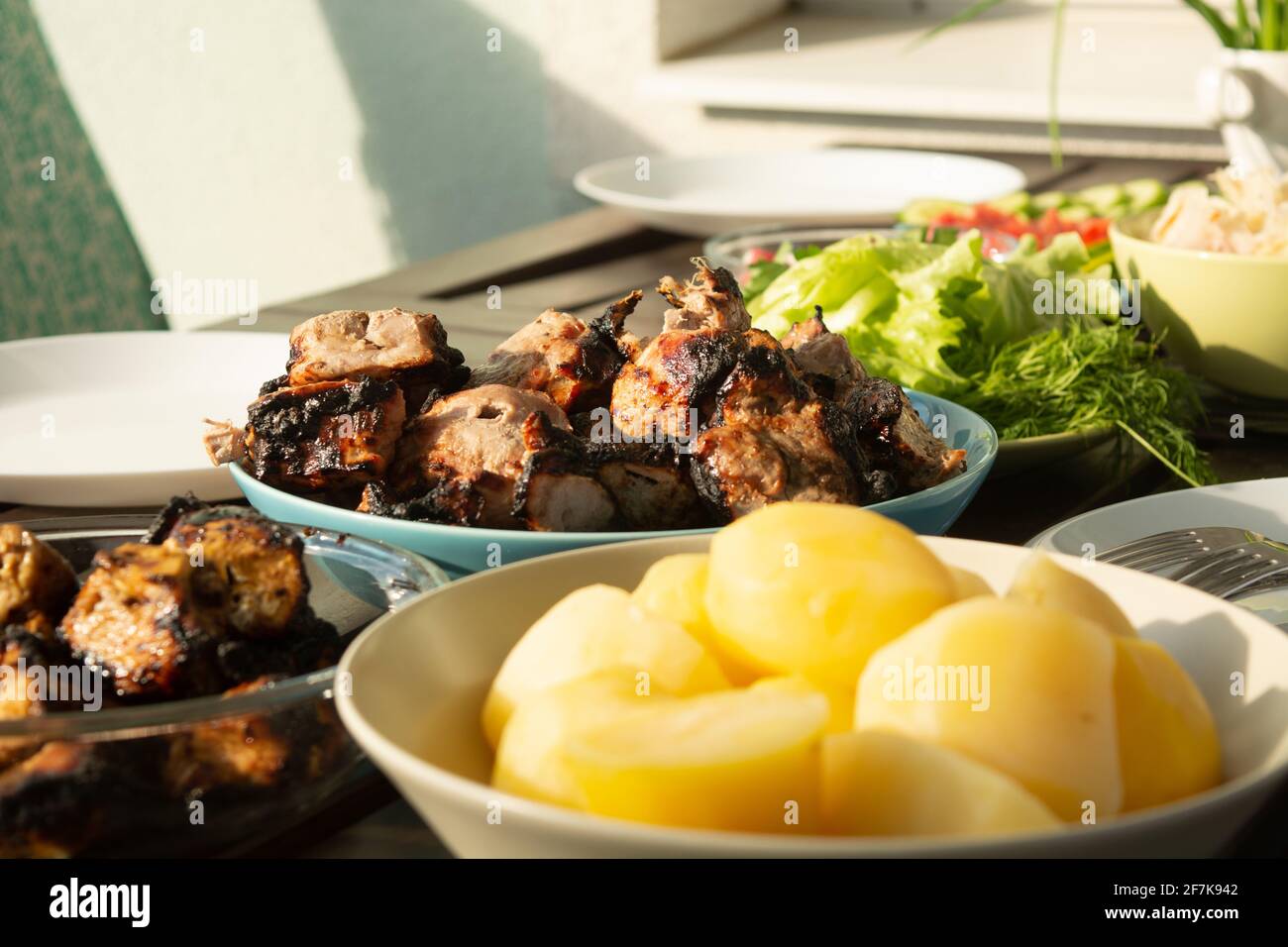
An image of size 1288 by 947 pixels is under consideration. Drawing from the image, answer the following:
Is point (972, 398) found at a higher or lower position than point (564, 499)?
lower

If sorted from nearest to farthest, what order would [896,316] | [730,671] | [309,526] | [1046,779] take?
[1046,779]
[730,671]
[309,526]
[896,316]

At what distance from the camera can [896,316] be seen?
185 centimetres

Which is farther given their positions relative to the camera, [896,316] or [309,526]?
[896,316]

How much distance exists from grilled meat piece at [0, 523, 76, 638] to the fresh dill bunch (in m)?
1.04

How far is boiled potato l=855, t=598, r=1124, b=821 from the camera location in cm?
64

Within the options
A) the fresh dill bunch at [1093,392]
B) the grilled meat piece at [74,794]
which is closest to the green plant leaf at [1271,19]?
the fresh dill bunch at [1093,392]

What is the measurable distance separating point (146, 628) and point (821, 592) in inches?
14.9

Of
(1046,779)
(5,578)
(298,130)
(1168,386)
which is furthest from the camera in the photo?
(298,130)

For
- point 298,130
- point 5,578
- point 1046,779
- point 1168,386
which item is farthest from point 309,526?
point 298,130

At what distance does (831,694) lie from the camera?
729mm

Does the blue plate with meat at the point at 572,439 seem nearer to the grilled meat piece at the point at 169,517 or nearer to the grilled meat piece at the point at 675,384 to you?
the grilled meat piece at the point at 675,384

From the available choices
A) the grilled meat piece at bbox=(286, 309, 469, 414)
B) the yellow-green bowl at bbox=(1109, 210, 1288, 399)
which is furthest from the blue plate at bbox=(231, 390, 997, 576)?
the yellow-green bowl at bbox=(1109, 210, 1288, 399)
